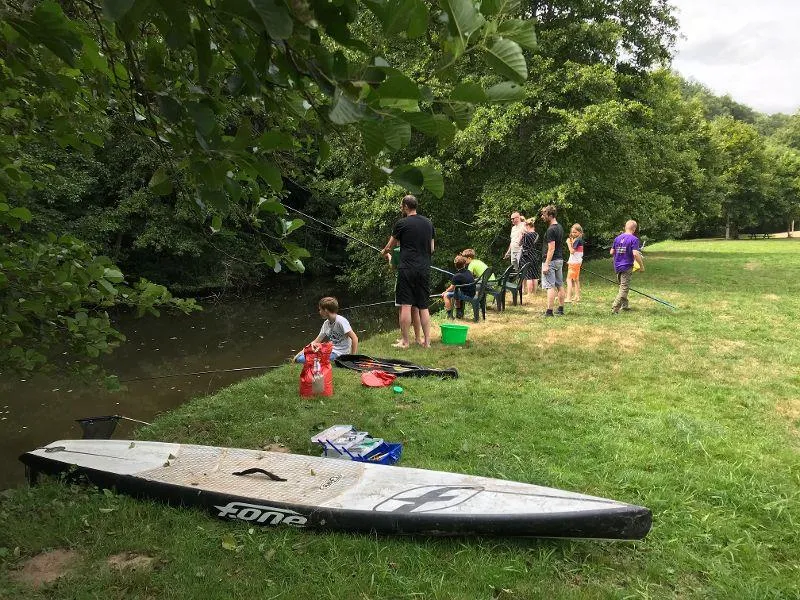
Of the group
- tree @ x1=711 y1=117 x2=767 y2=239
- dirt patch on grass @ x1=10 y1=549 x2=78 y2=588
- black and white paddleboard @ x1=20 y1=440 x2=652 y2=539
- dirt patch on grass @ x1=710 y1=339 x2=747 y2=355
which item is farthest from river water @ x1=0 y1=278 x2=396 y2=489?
tree @ x1=711 y1=117 x2=767 y2=239

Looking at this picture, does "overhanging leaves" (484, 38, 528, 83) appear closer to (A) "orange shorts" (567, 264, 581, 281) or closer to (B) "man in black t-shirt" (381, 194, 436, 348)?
(B) "man in black t-shirt" (381, 194, 436, 348)

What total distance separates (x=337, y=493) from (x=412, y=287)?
417 centimetres

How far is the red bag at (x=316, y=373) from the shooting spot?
580cm

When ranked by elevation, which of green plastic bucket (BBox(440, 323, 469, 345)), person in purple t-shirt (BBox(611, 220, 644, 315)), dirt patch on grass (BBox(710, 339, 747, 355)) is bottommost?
dirt patch on grass (BBox(710, 339, 747, 355))

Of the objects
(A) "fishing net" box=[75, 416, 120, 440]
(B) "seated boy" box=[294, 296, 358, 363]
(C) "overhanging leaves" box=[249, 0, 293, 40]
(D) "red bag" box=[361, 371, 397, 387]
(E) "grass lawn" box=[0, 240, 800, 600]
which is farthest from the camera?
(B) "seated boy" box=[294, 296, 358, 363]

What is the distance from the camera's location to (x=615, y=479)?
12.3 ft

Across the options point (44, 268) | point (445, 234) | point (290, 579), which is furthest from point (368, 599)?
point (445, 234)

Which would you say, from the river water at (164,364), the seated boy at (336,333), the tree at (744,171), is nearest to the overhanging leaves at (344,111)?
the river water at (164,364)

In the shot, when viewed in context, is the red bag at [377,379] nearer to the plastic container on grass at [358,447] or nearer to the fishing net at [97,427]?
the plastic container on grass at [358,447]

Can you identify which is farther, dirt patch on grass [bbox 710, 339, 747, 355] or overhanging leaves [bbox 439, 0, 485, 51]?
dirt patch on grass [bbox 710, 339, 747, 355]

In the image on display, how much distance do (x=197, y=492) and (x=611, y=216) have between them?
629 inches

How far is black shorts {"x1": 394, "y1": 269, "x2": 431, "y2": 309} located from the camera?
7.27 metres

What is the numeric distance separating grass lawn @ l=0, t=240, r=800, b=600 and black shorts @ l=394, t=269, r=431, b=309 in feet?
2.60

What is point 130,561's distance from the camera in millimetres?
3035
